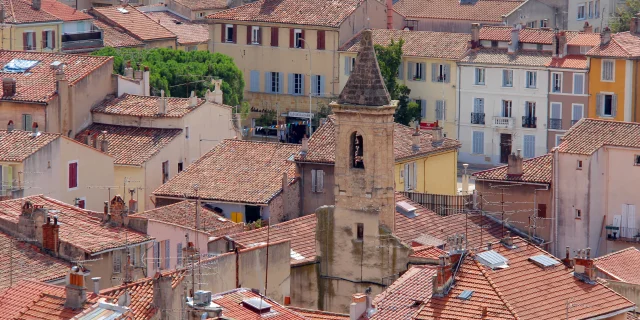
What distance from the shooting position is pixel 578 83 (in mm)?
99062

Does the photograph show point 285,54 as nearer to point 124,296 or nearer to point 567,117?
point 567,117

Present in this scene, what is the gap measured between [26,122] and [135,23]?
1179 inches

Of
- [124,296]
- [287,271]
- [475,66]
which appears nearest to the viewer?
[124,296]

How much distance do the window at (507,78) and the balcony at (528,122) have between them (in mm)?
1587

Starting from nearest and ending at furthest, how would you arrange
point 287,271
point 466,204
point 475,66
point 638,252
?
point 287,271 → point 638,252 → point 466,204 → point 475,66

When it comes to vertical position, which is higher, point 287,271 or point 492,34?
point 492,34

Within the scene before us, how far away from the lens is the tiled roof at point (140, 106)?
78.0 metres

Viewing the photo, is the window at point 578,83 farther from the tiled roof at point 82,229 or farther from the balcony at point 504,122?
the tiled roof at point 82,229

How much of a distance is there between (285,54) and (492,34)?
32.9 feet

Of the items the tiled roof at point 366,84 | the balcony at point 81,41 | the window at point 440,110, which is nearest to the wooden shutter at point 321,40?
the window at point 440,110

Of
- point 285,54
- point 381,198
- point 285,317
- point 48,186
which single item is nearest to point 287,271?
point 381,198

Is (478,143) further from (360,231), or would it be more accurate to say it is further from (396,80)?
(360,231)

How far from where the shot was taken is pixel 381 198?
59812 mm

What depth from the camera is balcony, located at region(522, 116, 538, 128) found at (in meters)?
101
